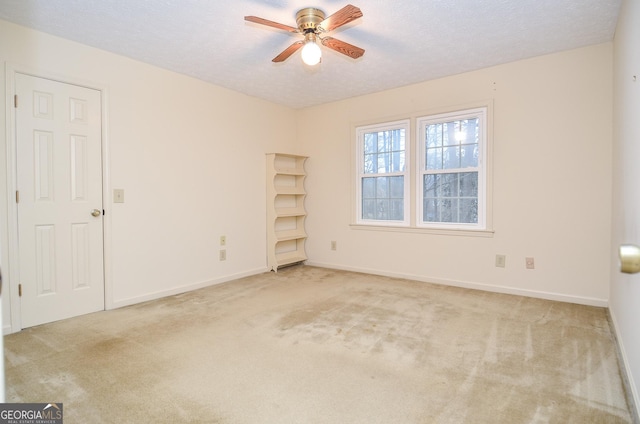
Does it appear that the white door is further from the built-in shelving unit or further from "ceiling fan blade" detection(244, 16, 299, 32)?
the built-in shelving unit

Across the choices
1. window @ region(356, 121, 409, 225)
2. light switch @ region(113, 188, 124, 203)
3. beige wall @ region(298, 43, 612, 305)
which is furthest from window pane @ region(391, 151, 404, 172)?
light switch @ region(113, 188, 124, 203)

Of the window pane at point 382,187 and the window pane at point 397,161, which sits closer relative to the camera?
the window pane at point 397,161

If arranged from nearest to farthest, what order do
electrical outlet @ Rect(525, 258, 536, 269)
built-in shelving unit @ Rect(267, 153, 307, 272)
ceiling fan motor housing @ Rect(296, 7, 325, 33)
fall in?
ceiling fan motor housing @ Rect(296, 7, 325, 33) → electrical outlet @ Rect(525, 258, 536, 269) → built-in shelving unit @ Rect(267, 153, 307, 272)

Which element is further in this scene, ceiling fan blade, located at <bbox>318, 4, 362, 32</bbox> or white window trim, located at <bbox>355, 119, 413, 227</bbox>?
white window trim, located at <bbox>355, 119, 413, 227</bbox>

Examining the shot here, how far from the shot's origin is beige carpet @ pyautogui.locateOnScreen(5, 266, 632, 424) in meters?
1.70

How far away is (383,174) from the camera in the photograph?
177 inches

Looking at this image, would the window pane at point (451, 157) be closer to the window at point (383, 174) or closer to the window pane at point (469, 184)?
the window pane at point (469, 184)

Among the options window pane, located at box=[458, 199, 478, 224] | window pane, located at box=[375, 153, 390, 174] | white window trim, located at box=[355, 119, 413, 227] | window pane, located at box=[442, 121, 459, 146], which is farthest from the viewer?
window pane, located at box=[375, 153, 390, 174]

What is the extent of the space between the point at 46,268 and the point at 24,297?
0.83 feet

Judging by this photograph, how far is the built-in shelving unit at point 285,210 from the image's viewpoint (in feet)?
15.5

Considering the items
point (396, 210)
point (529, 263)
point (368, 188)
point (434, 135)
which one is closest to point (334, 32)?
point (434, 135)

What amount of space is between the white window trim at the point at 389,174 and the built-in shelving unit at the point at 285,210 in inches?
33.4

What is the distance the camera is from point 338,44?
267 centimetres

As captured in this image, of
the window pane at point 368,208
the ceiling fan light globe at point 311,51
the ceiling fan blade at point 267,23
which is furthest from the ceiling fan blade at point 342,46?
the window pane at point 368,208
